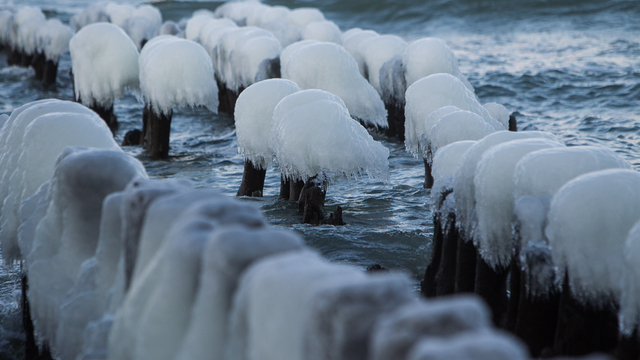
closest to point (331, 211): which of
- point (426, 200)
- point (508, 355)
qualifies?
point (426, 200)

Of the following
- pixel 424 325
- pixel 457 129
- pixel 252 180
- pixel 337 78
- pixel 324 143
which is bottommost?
pixel 252 180

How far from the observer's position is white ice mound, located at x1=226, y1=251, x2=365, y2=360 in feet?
6.02

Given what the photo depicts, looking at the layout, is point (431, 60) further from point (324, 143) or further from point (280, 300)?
point (280, 300)

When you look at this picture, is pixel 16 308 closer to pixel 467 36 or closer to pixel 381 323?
pixel 381 323

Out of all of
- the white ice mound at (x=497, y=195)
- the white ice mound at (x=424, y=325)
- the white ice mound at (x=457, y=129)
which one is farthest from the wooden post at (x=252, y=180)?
the white ice mound at (x=424, y=325)

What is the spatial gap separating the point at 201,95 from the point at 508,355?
803cm

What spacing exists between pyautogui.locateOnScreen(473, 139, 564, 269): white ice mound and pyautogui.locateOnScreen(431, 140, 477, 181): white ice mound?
77 centimetres

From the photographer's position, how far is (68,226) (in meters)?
3.20

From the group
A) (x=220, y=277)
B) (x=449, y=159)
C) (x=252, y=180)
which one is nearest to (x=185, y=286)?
(x=220, y=277)

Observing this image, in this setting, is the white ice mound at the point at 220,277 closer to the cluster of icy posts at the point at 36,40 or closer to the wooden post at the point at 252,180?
the wooden post at the point at 252,180

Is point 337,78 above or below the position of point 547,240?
above

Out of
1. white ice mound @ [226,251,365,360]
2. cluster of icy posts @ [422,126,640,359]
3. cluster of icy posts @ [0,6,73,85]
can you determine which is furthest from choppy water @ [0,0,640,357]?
white ice mound @ [226,251,365,360]

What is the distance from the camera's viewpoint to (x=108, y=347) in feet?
8.34

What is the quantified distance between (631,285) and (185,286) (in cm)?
177
